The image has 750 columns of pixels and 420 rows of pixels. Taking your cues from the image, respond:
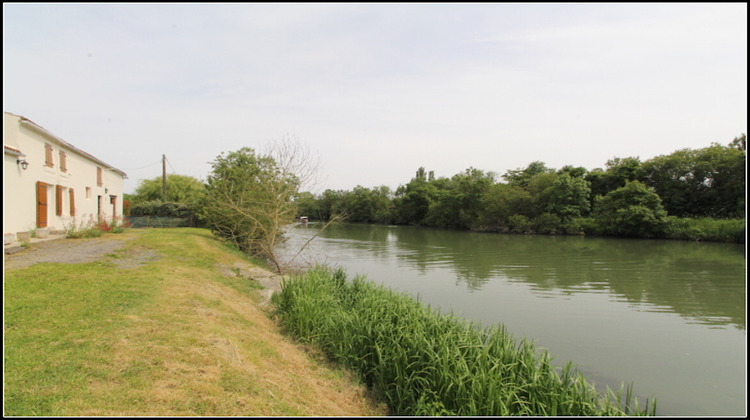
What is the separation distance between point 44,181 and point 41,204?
1.03 meters

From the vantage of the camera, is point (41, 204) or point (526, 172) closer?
point (41, 204)

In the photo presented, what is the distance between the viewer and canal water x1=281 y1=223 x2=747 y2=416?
7141 millimetres

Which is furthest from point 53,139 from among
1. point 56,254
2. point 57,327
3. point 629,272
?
point 629,272

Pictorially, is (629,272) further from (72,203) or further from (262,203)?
(72,203)

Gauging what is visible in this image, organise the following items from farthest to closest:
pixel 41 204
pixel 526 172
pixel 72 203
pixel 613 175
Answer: pixel 526 172 < pixel 613 175 < pixel 72 203 < pixel 41 204

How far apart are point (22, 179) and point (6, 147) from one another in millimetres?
1516

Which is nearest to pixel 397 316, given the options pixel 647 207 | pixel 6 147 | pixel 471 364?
pixel 471 364

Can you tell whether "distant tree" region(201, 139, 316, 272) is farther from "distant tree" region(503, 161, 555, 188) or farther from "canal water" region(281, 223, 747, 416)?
"distant tree" region(503, 161, 555, 188)

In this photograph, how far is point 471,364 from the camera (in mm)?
5562

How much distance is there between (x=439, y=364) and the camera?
5.45 m

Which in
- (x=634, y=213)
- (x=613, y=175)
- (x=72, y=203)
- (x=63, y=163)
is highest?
(x=613, y=175)

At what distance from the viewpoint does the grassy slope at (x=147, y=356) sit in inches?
145

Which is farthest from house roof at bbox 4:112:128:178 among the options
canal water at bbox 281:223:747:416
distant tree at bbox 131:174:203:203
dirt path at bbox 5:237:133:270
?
distant tree at bbox 131:174:203:203

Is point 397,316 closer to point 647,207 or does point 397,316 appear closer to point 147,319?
point 147,319
